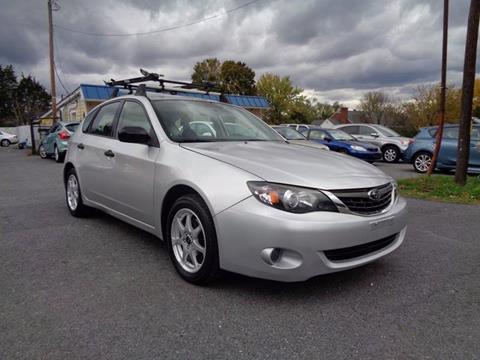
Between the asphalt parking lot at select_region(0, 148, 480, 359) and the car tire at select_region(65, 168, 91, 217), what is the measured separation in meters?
0.92

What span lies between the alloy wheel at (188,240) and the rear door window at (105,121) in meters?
1.76

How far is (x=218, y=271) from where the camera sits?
2902 mm

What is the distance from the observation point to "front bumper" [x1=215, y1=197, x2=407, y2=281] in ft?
8.33

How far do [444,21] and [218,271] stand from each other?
857 centimetres

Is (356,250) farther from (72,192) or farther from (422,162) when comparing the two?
(422,162)

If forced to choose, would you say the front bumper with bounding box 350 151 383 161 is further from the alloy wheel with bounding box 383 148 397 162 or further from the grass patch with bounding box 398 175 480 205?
the grass patch with bounding box 398 175 480 205

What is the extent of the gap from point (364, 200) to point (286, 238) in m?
0.72

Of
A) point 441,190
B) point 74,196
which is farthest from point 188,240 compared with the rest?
point 441,190

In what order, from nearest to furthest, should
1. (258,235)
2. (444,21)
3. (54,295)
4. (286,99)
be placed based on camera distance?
(258,235) → (54,295) → (444,21) → (286,99)

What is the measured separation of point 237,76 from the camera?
51438 mm

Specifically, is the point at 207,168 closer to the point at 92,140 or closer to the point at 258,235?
the point at 258,235

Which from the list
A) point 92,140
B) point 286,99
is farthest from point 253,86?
point 92,140

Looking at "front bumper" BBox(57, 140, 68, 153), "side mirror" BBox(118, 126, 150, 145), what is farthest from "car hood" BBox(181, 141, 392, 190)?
"front bumper" BBox(57, 140, 68, 153)

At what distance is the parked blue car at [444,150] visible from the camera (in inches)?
404
